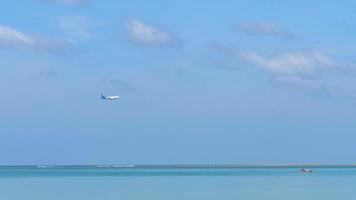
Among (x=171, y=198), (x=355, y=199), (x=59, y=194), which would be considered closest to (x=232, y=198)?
(x=171, y=198)

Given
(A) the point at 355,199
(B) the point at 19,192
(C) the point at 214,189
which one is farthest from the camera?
(C) the point at 214,189

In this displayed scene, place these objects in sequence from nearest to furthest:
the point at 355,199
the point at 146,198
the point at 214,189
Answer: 1. the point at 355,199
2. the point at 146,198
3. the point at 214,189

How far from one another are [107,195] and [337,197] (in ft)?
52.7

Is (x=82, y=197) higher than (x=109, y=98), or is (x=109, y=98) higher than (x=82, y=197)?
(x=109, y=98)

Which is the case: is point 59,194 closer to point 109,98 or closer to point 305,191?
point 109,98

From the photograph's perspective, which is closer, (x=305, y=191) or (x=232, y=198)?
(x=232, y=198)

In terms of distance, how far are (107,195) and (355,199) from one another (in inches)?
691

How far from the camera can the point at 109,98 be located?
202 ft

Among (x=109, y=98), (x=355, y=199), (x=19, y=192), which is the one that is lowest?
(x=355, y=199)

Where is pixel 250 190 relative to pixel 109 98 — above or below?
below

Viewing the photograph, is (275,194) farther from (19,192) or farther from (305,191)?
(19,192)

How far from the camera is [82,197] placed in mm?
56000

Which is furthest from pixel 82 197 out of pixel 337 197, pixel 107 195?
pixel 337 197

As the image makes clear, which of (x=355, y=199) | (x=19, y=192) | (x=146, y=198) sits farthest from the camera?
(x=19, y=192)
